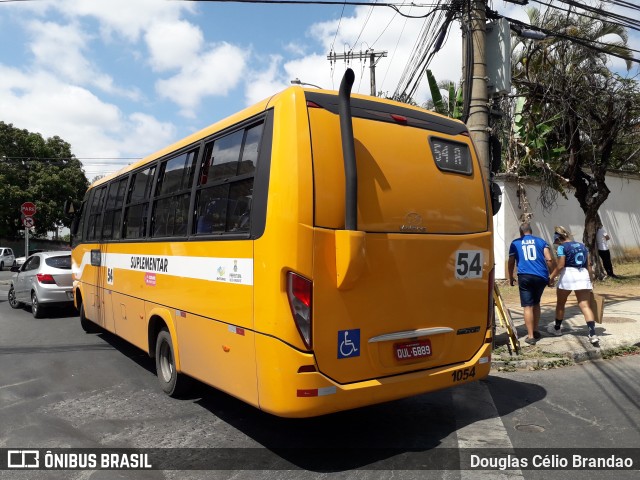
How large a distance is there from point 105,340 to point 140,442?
489 centimetres

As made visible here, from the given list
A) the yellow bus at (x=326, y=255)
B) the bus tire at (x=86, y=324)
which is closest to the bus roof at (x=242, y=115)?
the yellow bus at (x=326, y=255)

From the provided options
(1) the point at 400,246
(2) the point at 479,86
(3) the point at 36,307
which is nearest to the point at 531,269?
(2) the point at 479,86

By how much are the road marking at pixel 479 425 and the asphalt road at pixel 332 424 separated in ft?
0.03

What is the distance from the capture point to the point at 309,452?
13.6ft

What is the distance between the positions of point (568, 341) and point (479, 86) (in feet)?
13.6

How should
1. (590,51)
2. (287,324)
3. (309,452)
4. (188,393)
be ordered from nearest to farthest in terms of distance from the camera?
(287,324), (309,452), (188,393), (590,51)

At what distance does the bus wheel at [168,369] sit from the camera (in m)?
5.46

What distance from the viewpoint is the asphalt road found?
3.89 m

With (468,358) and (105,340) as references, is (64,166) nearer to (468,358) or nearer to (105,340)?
(105,340)

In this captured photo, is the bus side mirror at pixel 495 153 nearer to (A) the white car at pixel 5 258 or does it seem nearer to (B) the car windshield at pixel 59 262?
(B) the car windshield at pixel 59 262

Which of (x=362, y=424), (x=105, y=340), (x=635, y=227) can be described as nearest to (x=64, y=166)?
(x=105, y=340)

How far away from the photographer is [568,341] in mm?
7832

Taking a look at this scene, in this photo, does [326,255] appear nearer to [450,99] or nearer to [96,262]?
[96,262]

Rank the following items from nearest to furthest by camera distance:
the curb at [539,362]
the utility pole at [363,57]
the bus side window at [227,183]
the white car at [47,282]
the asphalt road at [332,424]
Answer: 1. the asphalt road at [332,424]
2. the bus side window at [227,183]
3. the curb at [539,362]
4. the white car at [47,282]
5. the utility pole at [363,57]
